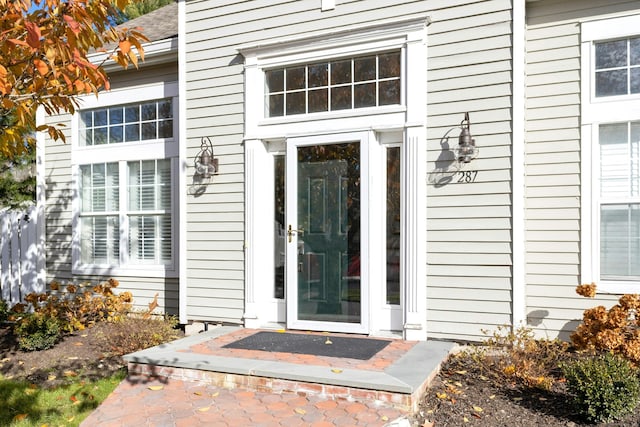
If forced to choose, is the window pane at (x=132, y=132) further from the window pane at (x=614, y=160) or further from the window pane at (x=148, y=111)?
the window pane at (x=614, y=160)

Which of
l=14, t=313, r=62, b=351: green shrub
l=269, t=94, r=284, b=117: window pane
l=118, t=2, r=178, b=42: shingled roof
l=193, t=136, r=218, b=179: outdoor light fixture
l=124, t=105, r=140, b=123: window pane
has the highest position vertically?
l=118, t=2, r=178, b=42: shingled roof

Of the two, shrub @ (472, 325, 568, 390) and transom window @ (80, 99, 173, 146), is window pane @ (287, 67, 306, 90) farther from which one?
shrub @ (472, 325, 568, 390)

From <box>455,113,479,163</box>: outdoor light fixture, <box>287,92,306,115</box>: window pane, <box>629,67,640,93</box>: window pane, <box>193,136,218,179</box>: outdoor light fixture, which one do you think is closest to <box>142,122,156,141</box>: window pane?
<box>193,136,218,179</box>: outdoor light fixture

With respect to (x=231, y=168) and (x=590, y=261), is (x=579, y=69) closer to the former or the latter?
(x=590, y=261)

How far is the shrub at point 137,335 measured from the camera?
18.1 ft

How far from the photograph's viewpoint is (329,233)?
578 centimetres

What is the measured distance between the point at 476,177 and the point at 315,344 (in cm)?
222

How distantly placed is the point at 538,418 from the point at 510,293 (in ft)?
4.83

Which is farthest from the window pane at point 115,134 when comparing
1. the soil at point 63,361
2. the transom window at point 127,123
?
the soil at point 63,361

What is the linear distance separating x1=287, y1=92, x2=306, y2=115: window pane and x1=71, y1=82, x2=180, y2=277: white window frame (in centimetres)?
171

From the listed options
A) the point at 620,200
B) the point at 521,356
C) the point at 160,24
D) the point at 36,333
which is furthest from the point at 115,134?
the point at 620,200

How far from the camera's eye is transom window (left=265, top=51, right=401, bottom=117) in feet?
18.3

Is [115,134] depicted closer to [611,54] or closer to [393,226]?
[393,226]

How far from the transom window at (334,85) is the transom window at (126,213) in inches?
75.3
